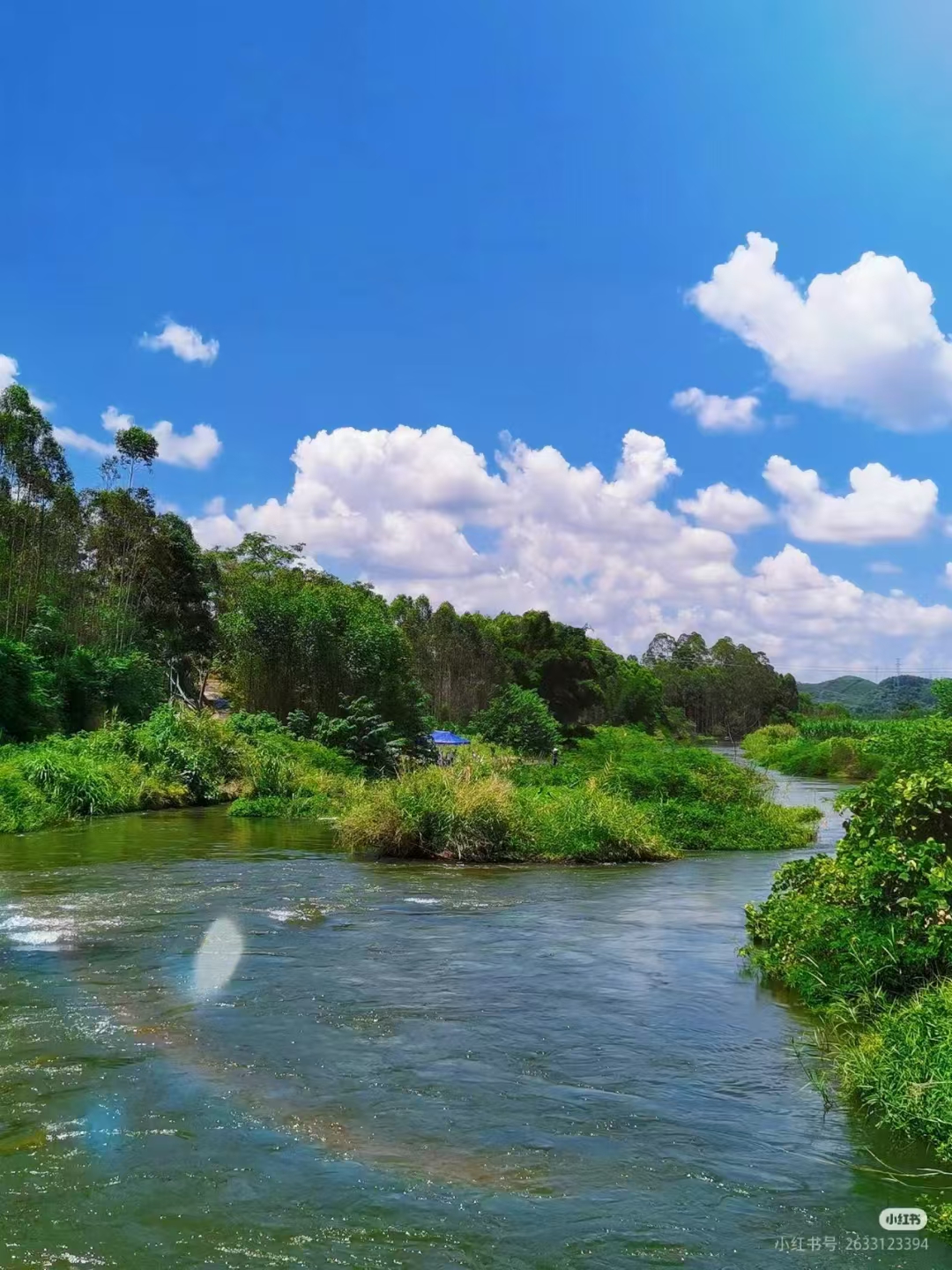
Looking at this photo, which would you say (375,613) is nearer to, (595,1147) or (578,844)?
(578,844)

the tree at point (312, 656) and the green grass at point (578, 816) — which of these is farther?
the tree at point (312, 656)

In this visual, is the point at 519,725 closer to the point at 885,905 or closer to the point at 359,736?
the point at 359,736

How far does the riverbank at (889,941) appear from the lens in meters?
Result: 6.67

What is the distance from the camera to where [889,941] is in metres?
8.53

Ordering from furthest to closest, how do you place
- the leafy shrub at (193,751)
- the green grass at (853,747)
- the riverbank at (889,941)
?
the leafy shrub at (193,751) → the green grass at (853,747) → the riverbank at (889,941)

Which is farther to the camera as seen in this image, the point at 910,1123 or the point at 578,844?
the point at 578,844

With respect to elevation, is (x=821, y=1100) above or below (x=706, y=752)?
below

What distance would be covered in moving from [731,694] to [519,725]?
84540mm

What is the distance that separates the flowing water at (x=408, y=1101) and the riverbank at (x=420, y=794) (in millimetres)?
5489

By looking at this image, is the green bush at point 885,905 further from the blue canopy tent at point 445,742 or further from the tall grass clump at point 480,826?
the blue canopy tent at point 445,742

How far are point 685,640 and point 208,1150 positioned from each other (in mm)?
137141

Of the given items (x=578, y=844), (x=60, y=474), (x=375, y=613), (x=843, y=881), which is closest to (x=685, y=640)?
(x=375, y=613)

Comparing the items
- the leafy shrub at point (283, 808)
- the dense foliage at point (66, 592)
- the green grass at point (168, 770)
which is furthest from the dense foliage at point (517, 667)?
the leafy shrub at point (283, 808)

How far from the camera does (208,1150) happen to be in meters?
6.10
